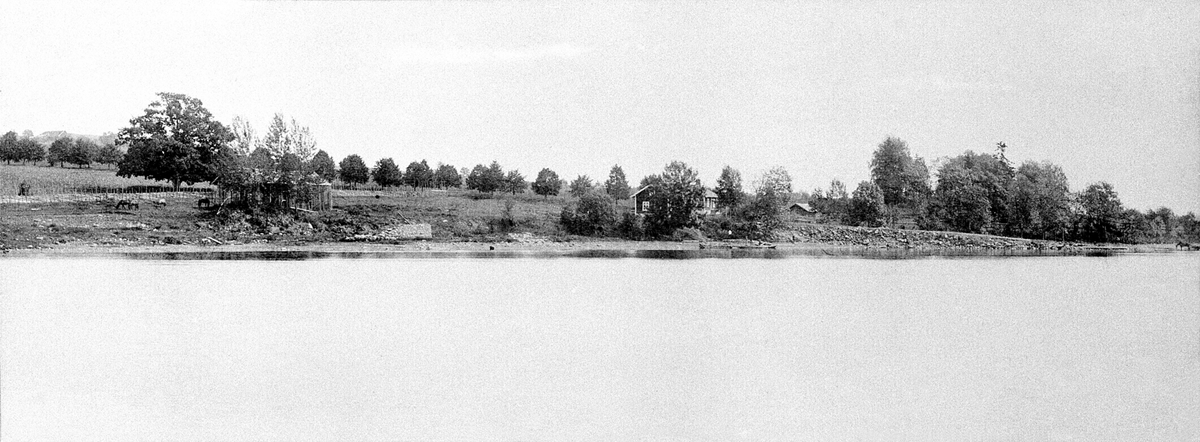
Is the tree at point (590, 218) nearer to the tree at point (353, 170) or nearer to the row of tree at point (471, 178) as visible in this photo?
the row of tree at point (471, 178)

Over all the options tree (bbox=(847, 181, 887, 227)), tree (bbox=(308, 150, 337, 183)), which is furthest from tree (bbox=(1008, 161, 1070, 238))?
tree (bbox=(308, 150, 337, 183))

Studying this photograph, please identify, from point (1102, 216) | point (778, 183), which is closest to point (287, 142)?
point (778, 183)

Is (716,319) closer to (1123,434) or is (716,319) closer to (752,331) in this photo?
(752,331)

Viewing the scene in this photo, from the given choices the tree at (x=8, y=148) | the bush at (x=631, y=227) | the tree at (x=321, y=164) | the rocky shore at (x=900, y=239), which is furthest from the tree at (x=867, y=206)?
the tree at (x=8, y=148)

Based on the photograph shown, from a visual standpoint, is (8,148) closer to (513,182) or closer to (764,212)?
(513,182)

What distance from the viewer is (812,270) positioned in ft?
86.3

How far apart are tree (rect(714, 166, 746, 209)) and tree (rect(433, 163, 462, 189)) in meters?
24.0

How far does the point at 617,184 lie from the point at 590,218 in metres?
20.2

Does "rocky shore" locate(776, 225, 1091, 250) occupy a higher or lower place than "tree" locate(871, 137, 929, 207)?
lower

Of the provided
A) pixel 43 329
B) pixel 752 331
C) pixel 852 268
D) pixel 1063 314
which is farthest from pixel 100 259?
pixel 1063 314

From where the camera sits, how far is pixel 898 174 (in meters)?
62.3

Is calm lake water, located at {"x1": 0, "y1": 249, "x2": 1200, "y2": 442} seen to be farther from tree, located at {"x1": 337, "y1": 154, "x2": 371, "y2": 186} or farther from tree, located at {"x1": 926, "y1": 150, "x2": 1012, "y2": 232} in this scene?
tree, located at {"x1": 926, "y1": 150, "x2": 1012, "y2": 232}

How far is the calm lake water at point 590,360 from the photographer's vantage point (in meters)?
7.98

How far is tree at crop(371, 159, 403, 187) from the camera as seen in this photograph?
58.7m
